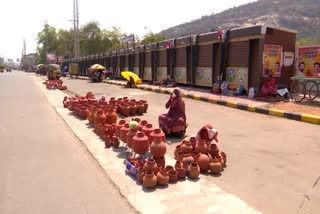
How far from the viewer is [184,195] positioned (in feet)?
16.6

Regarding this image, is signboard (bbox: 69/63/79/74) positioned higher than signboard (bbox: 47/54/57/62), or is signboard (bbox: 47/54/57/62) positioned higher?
signboard (bbox: 47/54/57/62)

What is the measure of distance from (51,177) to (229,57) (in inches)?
607

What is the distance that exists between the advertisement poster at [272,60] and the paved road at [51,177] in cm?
1060

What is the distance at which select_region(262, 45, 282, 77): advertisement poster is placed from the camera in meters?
17.4

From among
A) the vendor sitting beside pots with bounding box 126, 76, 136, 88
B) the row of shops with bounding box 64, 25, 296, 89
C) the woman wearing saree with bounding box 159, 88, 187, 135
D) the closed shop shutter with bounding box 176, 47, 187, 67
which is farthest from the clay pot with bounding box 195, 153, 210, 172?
the vendor sitting beside pots with bounding box 126, 76, 136, 88

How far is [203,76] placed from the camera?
22656 mm

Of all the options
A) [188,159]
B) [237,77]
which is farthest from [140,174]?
[237,77]

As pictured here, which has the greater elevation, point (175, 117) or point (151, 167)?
point (175, 117)

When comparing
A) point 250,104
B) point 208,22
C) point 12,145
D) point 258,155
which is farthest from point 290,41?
point 208,22

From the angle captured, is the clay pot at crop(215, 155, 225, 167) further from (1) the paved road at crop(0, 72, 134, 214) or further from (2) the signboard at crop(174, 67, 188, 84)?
(2) the signboard at crop(174, 67, 188, 84)

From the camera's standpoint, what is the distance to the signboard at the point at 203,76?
21883 mm

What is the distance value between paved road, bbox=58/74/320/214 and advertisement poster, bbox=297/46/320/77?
640 cm

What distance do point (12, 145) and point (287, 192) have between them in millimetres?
5709

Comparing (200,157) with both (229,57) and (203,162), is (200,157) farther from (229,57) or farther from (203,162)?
(229,57)
